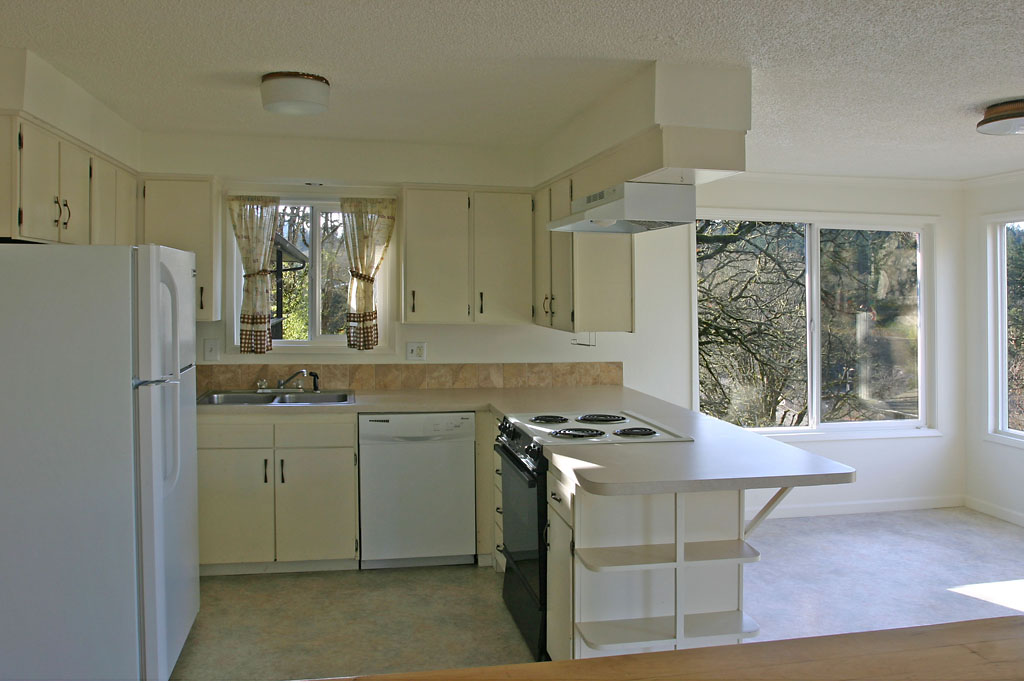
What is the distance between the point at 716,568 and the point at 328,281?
2950mm

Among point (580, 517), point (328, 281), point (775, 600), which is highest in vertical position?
point (328, 281)

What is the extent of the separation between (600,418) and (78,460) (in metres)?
1.96

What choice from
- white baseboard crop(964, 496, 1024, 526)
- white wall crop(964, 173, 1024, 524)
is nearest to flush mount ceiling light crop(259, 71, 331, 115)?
white wall crop(964, 173, 1024, 524)

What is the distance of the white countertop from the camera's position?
87.7 inches

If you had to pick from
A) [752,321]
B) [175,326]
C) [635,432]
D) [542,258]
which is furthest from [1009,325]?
[175,326]

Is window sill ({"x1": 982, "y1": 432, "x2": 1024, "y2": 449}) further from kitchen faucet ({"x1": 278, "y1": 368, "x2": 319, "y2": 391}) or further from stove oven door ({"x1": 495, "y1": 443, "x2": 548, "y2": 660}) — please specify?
kitchen faucet ({"x1": 278, "y1": 368, "x2": 319, "y2": 391})

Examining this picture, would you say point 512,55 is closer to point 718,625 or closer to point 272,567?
point 718,625

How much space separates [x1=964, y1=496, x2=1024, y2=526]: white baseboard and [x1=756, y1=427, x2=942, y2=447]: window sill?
0.45m

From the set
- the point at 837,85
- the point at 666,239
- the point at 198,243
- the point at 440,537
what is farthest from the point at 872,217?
the point at 198,243

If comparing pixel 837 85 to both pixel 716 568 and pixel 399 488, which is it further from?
pixel 399 488

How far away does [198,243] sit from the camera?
4117 millimetres

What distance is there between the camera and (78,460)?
98.9 inches

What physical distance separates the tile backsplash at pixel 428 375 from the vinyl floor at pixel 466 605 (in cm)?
108

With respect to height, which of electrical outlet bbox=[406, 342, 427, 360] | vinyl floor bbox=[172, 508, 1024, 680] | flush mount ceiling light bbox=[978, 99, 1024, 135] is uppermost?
flush mount ceiling light bbox=[978, 99, 1024, 135]
